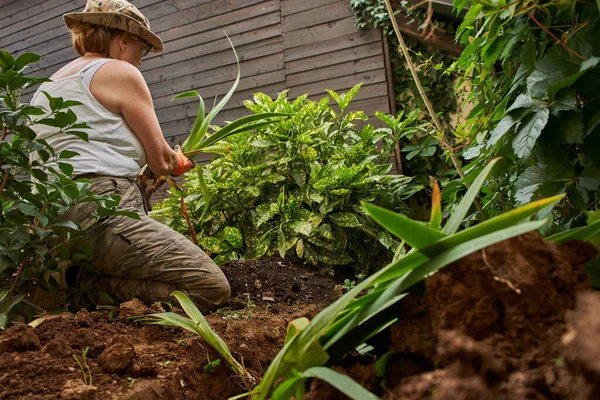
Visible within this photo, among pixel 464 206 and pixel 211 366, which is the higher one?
pixel 464 206

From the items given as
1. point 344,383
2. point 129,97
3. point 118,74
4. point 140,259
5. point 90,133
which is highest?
point 118,74

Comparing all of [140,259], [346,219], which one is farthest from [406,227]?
[346,219]

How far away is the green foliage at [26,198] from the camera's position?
169 centimetres

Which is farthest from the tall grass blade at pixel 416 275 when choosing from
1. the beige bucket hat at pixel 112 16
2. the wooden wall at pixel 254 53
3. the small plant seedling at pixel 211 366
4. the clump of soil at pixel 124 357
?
the wooden wall at pixel 254 53

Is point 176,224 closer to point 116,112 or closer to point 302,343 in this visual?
point 116,112

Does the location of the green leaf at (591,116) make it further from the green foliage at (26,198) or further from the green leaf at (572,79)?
the green foliage at (26,198)

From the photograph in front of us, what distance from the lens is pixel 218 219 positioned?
396 cm

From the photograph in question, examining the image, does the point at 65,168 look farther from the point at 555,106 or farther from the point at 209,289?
the point at 555,106

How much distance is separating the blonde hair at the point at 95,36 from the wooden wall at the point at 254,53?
3362 mm

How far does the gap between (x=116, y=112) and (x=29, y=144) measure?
2.65 feet

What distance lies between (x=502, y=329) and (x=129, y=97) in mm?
2172

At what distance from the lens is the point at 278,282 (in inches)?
121

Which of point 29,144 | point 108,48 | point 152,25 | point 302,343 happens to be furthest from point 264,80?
point 302,343

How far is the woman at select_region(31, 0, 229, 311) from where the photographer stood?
2.38 meters
